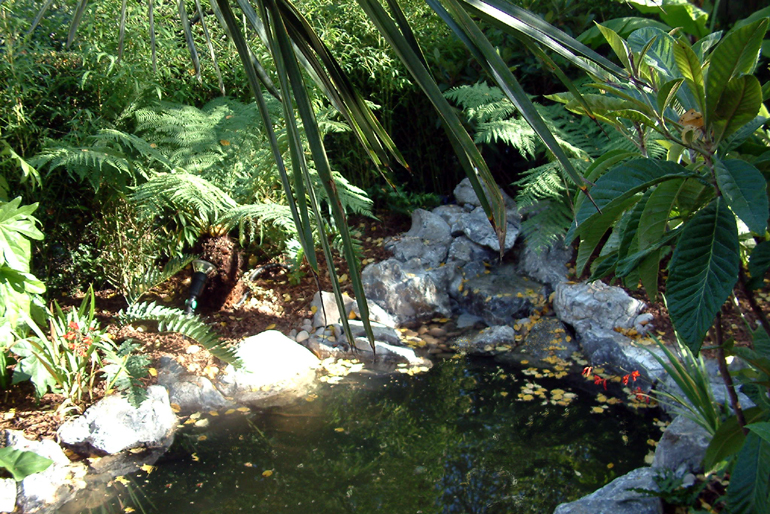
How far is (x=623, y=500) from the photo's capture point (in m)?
1.76

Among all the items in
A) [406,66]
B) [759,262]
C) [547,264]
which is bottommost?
[547,264]

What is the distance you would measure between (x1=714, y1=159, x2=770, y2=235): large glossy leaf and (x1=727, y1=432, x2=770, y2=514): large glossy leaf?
630 millimetres

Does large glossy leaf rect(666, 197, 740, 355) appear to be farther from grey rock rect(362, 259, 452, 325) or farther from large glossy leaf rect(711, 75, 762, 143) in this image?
grey rock rect(362, 259, 452, 325)

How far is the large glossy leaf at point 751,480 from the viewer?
1.21 metres

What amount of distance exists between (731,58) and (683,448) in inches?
55.5

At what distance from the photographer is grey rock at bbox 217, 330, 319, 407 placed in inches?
119

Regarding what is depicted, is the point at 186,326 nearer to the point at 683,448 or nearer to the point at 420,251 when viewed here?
the point at 420,251

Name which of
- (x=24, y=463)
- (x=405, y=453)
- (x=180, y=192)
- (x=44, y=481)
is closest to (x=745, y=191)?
(x=405, y=453)

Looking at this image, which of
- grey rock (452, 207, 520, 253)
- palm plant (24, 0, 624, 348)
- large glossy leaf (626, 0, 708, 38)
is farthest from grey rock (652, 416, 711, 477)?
large glossy leaf (626, 0, 708, 38)

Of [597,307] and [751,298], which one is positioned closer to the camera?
[751,298]

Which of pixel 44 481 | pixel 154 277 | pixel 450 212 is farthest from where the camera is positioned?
pixel 450 212

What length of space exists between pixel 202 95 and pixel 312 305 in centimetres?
198

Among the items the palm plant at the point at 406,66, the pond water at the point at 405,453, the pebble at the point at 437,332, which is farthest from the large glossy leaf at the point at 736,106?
the pebble at the point at 437,332

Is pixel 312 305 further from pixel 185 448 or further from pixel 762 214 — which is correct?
pixel 762 214
